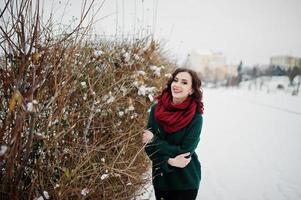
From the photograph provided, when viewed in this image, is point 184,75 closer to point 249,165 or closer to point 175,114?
point 175,114

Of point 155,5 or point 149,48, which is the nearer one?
point 155,5

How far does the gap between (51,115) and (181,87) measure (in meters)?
1.15

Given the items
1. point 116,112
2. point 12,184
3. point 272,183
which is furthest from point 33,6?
point 272,183

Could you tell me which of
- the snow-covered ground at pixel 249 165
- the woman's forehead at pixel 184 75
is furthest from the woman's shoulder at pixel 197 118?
the snow-covered ground at pixel 249 165

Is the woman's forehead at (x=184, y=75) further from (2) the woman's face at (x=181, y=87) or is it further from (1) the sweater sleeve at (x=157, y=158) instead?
(1) the sweater sleeve at (x=157, y=158)

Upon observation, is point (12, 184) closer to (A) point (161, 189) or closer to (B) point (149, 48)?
(A) point (161, 189)

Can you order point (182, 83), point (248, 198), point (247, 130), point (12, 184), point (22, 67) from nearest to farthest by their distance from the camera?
point (22, 67) → point (12, 184) → point (182, 83) → point (248, 198) → point (247, 130)

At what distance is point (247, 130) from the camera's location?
35.4 feet

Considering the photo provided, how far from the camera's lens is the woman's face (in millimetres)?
2442

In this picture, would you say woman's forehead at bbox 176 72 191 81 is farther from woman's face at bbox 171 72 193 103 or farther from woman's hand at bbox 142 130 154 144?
woman's hand at bbox 142 130 154 144

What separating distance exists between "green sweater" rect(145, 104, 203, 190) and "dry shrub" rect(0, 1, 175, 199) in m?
0.24

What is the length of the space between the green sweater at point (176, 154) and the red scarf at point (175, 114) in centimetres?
5

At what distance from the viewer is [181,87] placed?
96.2 inches

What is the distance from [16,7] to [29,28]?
→ 12cm
